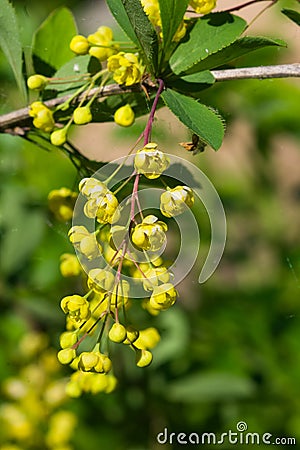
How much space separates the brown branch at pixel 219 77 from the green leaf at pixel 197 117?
0.05 meters

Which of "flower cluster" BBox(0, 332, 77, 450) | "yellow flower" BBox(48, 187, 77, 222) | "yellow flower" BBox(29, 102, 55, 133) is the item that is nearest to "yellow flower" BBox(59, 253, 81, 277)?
"yellow flower" BBox(48, 187, 77, 222)

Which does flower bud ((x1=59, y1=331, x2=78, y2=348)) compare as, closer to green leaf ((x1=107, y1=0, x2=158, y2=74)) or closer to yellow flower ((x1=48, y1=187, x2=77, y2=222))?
yellow flower ((x1=48, y1=187, x2=77, y2=222))

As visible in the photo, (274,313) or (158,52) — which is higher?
(158,52)

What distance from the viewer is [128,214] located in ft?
2.14

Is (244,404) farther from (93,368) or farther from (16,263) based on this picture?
(93,368)

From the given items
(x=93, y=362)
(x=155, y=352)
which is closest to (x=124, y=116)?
(x=93, y=362)

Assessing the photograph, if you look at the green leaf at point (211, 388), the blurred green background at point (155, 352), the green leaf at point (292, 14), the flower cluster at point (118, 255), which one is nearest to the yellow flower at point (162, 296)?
the flower cluster at point (118, 255)

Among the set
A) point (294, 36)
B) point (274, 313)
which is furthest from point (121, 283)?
point (274, 313)

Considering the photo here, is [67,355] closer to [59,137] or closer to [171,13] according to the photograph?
[59,137]

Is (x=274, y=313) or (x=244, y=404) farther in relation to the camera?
(x=274, y=313)

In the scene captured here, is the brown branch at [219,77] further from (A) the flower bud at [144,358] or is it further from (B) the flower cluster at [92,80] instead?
(A) the flower bud at [144,358]

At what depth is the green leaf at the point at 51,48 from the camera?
845mm

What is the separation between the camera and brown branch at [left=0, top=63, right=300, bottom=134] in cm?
68

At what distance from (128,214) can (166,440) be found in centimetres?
77
